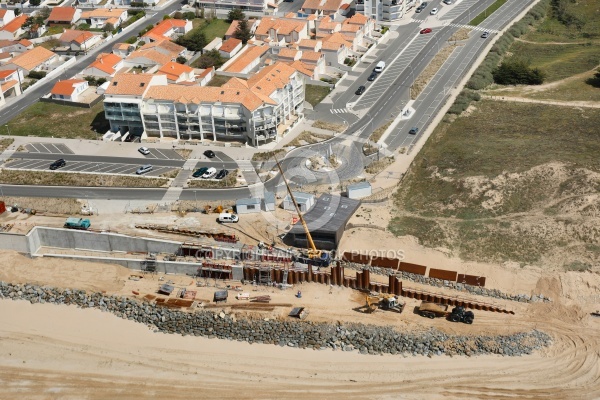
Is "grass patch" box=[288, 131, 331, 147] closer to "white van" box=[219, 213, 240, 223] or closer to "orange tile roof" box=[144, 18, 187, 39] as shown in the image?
"white van" box=[219, 213, 240, 223]

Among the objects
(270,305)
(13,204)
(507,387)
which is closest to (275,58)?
(13,204)

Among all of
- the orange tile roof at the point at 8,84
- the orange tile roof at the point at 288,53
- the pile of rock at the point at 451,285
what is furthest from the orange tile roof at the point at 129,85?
the pile of rock at the point at 451,285

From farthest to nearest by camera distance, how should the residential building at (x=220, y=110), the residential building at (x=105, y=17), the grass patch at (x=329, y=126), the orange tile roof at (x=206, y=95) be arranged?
the residential building at (x=105, y=17), the grass patch at (x=329, y=126), the residential building at (x=220, y=110), the orange tile roof at (x=206, y=95)

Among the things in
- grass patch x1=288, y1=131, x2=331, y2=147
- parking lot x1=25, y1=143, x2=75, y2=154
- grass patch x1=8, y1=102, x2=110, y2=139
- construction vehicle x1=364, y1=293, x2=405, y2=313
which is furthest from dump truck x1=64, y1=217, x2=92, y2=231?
construction vehicle x1=364, y1=293, x2=405, y2=313

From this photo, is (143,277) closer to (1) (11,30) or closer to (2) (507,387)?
(2) (507,387)

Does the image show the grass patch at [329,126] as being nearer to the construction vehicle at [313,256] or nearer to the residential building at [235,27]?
the construction vehicle at [313,256]

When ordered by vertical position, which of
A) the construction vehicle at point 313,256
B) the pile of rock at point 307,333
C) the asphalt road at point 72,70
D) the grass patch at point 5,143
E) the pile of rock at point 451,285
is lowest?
the pile of rock at point 307,333
